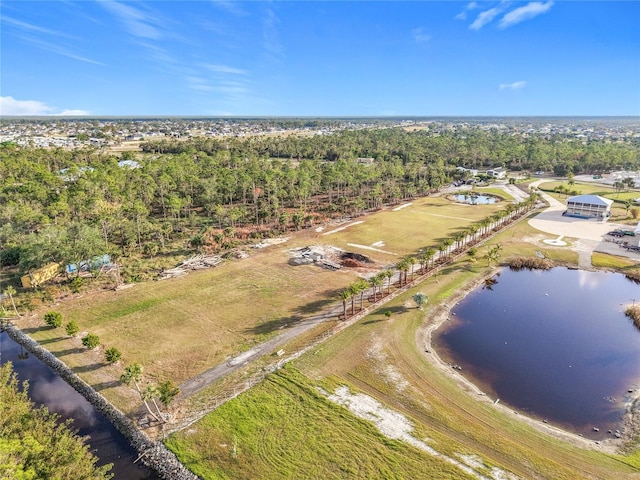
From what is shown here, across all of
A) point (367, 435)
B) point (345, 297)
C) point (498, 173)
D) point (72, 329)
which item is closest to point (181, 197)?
point (72, 329)

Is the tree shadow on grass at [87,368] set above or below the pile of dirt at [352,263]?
below

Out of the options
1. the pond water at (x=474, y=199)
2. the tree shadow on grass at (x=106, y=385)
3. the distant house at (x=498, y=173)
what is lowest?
the tree shadow on grass at (x=106, y=385)

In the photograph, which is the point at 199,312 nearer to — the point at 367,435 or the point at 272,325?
the point at 272,325

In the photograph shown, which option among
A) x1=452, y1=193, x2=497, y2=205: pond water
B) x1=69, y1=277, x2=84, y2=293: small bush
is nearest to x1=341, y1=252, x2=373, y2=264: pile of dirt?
x1=69, y1=277, x2=84, y2=293: small bush

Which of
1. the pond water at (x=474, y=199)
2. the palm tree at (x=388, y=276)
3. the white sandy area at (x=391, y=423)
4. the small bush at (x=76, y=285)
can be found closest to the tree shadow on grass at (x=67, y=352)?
the small bush at (x=76, y=285)

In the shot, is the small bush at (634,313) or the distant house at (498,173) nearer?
the small bush at (634,313)

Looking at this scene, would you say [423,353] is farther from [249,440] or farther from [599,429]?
[249,440]

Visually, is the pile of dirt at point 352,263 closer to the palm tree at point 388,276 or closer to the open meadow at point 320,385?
the open meadow at point 320,385
